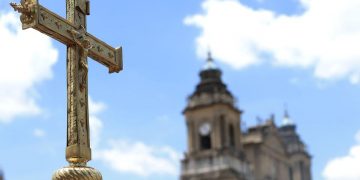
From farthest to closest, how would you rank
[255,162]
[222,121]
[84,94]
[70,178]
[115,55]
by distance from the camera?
[255,162], [222,121], [115,55], [84,94], [70,178]

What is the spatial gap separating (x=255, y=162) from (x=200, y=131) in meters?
6.12

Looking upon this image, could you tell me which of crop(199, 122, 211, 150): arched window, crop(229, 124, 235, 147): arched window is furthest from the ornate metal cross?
crop(229, 124, 235, 147): arched window

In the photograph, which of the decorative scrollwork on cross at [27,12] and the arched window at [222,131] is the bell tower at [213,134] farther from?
the decorative scrollwork on cross at [27,12]

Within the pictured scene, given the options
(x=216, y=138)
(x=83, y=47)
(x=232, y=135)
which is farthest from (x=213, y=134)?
(x=83, y=47)

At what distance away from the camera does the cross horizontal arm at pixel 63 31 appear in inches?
165

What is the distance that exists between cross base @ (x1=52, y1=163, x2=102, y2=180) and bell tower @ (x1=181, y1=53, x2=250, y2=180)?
1313 inches

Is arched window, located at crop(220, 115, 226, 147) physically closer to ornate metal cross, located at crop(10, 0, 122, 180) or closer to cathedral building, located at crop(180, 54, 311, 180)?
cathedral building, located at crop(180, 54, 311, 180)

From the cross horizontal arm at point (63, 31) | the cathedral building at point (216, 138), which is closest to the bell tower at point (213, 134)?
the cathedral building at point (216, 138)

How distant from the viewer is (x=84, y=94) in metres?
4.45

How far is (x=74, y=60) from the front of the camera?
448cm

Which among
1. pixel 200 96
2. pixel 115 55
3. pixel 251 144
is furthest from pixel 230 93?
pixel 115 55

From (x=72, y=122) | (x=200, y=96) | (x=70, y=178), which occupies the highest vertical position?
(x=200, y=96)

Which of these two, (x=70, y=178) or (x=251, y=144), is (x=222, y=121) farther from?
(x=70, y=178)

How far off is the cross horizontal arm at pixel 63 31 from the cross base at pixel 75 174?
0.83 metres
